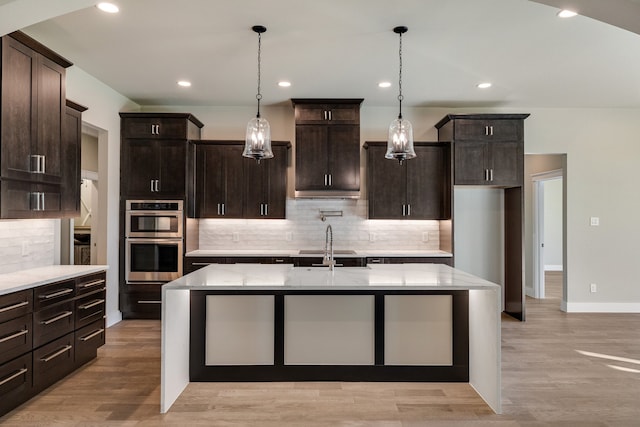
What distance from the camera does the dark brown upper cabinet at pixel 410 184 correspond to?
17.3 feet

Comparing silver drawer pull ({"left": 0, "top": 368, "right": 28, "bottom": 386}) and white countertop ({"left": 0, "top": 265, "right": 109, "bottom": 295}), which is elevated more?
Result: white countertop ({"left": 0, "top": 265, "right": 109, "bottom": 295})

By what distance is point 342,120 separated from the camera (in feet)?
17.0

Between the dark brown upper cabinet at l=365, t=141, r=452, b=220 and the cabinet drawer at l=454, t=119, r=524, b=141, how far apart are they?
0.31 metres

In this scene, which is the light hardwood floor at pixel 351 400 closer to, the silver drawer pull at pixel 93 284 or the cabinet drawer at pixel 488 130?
the silver drawer pull at pixel 93 284

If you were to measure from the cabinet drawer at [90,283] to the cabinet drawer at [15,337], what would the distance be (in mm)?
578

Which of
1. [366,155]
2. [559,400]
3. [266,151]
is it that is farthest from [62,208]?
[559,400]

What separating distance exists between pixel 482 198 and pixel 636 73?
2.20 metres

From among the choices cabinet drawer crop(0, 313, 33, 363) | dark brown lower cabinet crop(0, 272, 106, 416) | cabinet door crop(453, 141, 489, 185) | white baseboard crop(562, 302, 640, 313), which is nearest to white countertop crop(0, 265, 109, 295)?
dark brown lower cabinet crop(0, 272, 106, 416)

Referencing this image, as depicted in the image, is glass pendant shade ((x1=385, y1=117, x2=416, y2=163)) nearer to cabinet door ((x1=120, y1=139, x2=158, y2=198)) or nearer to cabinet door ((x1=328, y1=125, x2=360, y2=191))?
cabinet door ((x1=328, y1=125, x2=360, y2=191))

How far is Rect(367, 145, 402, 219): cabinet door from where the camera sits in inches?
208

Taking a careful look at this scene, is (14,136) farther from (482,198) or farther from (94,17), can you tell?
(482,198)

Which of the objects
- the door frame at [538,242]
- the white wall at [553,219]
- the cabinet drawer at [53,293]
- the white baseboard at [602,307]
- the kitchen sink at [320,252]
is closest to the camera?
the cabinet drawer at [53,293]

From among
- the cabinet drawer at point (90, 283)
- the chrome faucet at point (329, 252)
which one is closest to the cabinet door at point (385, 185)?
the chrome faucet at point (329, 252)

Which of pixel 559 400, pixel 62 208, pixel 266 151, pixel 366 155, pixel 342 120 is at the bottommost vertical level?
pixel 559 400
